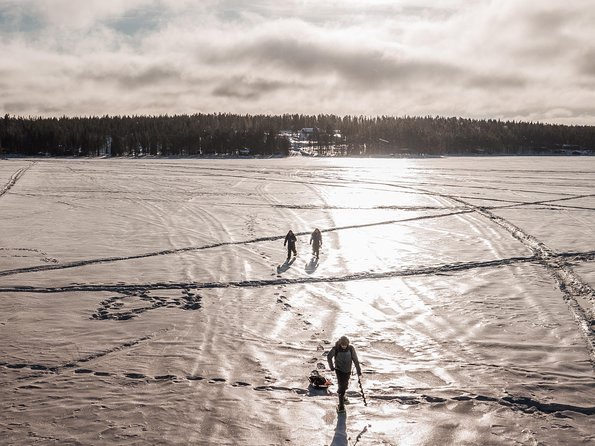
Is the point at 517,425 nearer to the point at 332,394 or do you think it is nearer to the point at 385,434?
the point at 385,434

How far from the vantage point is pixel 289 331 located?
1229 centimetres

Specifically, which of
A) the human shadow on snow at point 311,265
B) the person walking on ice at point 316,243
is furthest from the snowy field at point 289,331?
the person walking on ice at point 316,243

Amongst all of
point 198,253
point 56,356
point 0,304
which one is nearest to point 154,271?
point 198,253

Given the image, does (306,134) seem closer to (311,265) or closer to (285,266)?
(311,265)

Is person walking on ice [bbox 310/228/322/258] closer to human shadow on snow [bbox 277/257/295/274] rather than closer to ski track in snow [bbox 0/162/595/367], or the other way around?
human shadow on snow [bbox 277/257/295/274]

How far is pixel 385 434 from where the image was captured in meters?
7.98

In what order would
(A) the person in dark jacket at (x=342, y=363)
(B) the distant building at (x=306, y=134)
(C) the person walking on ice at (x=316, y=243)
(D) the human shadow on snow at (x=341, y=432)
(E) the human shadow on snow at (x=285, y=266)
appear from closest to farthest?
(D) the human shadow on snow at (x=341, y=432) < (A) the person in dark jacket at (x=342, y=363) < (E) the human shadow on snow at (x=285, y=266) < (C) the person walking on ice at (x=316, y=243) < (B) the distant building at (x=306, y=134)

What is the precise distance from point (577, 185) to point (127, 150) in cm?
10842

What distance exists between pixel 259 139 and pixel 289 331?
373ft

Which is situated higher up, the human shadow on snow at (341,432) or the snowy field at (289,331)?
the snowy field at (289,331)

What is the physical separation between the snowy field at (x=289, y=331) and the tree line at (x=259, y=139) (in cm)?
9886

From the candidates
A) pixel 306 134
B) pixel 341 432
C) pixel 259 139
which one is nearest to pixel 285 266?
pixel 341 432

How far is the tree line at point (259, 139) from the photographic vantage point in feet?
409

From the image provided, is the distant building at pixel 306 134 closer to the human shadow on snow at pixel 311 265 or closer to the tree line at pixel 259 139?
the tree line at pixel 259 139
